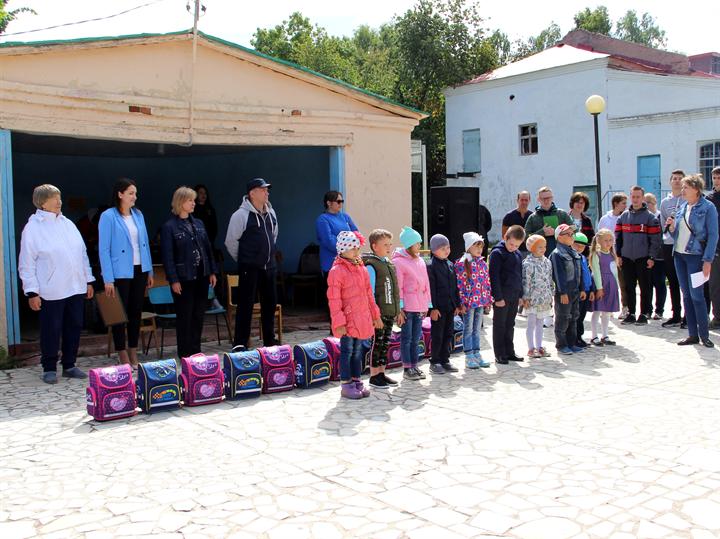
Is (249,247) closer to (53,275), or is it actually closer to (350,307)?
(53,275)

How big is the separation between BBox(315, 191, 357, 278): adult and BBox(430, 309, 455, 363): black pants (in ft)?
6.64

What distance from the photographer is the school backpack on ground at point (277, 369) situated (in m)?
6.74

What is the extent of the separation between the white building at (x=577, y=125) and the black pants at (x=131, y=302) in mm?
20516

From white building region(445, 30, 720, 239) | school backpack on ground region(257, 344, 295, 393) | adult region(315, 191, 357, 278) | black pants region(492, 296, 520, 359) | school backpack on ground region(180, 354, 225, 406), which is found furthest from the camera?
white building region(445, 30, 720, 239)

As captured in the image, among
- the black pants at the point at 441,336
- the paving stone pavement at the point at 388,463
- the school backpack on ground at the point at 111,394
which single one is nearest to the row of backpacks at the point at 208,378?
the school backpack on ground at the point at 111,394

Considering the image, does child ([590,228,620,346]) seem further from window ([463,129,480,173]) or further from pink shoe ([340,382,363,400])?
window ([463,129,480,173])

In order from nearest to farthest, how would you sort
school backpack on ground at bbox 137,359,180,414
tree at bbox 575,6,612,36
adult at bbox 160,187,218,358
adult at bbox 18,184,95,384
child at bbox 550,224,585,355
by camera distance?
school backpack on ground at bbox 137,359,180,414 → adult at bbox 18,184,95,384 → adult at bbox 160,187,218,358 → child at bbox 550,224,585,355 → tree at bbox 575,6,612,36

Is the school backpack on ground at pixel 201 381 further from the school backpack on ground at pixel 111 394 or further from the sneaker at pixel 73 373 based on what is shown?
the sneaker at pixel 73 373

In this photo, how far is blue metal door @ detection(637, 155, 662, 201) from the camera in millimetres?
24656

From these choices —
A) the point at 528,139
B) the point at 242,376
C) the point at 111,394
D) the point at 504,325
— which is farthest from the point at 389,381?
the point at 528,139

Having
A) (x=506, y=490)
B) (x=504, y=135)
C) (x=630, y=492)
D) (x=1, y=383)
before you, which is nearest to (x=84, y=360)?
(x=1, y=383)

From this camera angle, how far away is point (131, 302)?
7801mm

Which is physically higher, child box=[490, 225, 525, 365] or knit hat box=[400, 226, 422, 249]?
knit hat box=[400, 226, 422, 249]

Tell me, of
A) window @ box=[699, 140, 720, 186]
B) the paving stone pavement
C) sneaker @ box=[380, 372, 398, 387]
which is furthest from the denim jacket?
window @ box=[699, 140, 720, 186]
